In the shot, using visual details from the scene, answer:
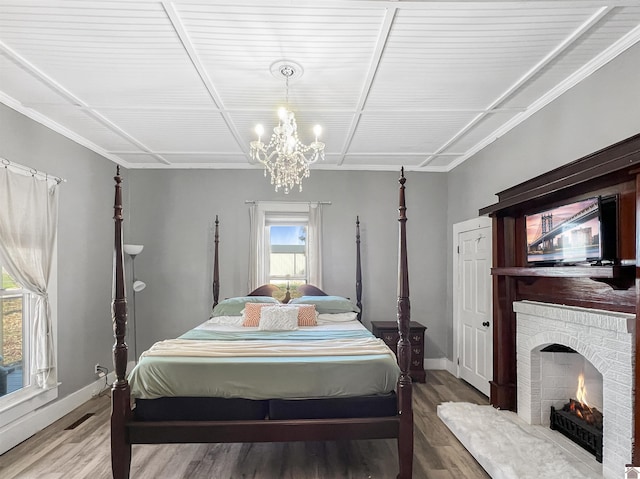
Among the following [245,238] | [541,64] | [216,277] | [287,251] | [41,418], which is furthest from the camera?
[287,251]

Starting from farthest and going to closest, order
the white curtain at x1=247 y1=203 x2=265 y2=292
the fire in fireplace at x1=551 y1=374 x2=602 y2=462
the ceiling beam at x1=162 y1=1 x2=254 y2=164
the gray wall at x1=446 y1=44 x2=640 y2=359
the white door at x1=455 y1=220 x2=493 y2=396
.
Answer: the white curtain at x1=247 y1=203 x2=265 y2=292, the white door at x1=455 y1=220 x2=493 y2=396, the fire in fireplace at x1=551 y1=374 x2=602 y2=462, the gray wall at x1=446 y1=44 x2=640 y2=359, the ceiling beam at x1=162 y1=1 x2=254 y2=164

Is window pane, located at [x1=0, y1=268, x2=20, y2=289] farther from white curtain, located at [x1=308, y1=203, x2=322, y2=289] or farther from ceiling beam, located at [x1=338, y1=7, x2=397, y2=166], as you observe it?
ceiling beam, located at [x1=338, y1=7, x2=397, y2=166]

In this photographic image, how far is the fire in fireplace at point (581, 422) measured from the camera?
2.65m

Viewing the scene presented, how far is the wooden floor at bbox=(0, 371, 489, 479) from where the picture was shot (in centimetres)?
271

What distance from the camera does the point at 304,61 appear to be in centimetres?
256

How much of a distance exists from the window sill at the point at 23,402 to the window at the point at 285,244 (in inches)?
94.4

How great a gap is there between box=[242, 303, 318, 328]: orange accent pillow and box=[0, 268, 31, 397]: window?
1.96 m

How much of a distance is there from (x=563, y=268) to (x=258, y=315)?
2918 millimetres

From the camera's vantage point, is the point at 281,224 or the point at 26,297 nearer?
the point at 26,297

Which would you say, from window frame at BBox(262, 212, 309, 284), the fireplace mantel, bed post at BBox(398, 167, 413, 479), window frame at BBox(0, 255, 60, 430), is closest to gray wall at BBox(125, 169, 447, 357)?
window frame at BBox(262, 212, 309, 284)

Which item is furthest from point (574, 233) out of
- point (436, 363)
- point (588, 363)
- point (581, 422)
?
point (436, 363)

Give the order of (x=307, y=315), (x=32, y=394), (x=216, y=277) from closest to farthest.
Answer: (x=32, y=394) → (x=307, y=315) → (x=216, y=277)

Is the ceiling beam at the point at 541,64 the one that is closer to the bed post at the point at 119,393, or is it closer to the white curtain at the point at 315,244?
the white curtain at the point at 315,244

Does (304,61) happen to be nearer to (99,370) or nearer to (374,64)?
(374,64)
